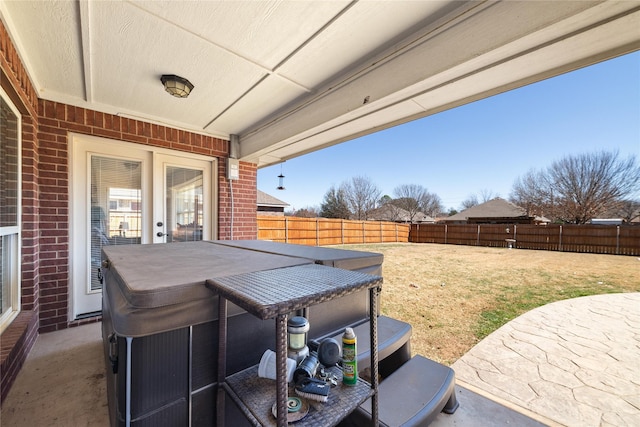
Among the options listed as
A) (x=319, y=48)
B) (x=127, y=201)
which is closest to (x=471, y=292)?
(x=319, y=48)

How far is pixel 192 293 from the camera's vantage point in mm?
906

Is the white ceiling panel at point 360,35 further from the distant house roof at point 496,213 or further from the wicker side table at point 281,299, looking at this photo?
the distant house roof at point 496,213

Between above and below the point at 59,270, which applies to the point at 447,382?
below

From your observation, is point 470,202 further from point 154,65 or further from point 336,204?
point 154,65

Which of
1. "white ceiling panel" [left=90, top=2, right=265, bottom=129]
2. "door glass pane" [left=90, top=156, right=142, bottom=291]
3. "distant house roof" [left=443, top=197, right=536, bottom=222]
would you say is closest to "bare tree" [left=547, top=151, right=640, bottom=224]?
"distant house roof" [left=443, top=197, right=536, bottom=222]

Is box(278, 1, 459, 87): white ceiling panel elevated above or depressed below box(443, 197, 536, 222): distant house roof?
above

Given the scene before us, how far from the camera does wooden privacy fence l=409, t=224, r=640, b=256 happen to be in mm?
10805

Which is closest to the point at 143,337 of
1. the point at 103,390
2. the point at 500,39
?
the point at 103,390

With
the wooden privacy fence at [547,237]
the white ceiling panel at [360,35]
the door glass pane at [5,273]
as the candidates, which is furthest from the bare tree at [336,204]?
the door glass pane at [5,273]

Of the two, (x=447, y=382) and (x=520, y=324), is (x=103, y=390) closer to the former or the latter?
(x=447, y=382)

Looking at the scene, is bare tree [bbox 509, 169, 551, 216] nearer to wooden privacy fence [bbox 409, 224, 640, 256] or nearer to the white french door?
wooden privacy fence [bbox 409, 224, 640, 256]

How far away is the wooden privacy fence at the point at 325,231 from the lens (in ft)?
36.4

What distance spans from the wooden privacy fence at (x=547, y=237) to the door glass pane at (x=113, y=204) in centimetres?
1562

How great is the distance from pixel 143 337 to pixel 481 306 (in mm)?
4598
